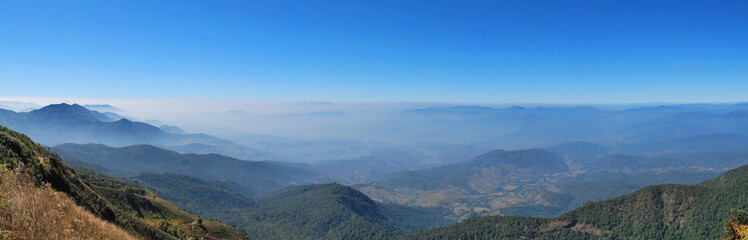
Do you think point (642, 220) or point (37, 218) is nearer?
point (37, 218)

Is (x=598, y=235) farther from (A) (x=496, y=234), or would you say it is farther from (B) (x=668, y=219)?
(A) (x=496, y=234)

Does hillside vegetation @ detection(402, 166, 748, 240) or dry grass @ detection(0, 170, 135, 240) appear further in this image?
hillside vegetation @ detection(402, 166, 748, 240)

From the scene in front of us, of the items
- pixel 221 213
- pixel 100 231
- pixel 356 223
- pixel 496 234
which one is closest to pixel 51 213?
pixel 100 231

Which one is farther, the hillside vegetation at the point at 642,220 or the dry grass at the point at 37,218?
the hillside vegetation at the point at 642,220

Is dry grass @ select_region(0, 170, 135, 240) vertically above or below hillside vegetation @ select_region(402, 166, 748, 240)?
above

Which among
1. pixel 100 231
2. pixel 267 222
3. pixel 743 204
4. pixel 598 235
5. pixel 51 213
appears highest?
pixel 51 213

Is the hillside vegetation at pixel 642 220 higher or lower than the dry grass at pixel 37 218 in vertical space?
lower

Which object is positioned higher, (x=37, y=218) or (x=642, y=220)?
(x=37, y=218)

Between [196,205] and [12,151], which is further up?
[12,151]
